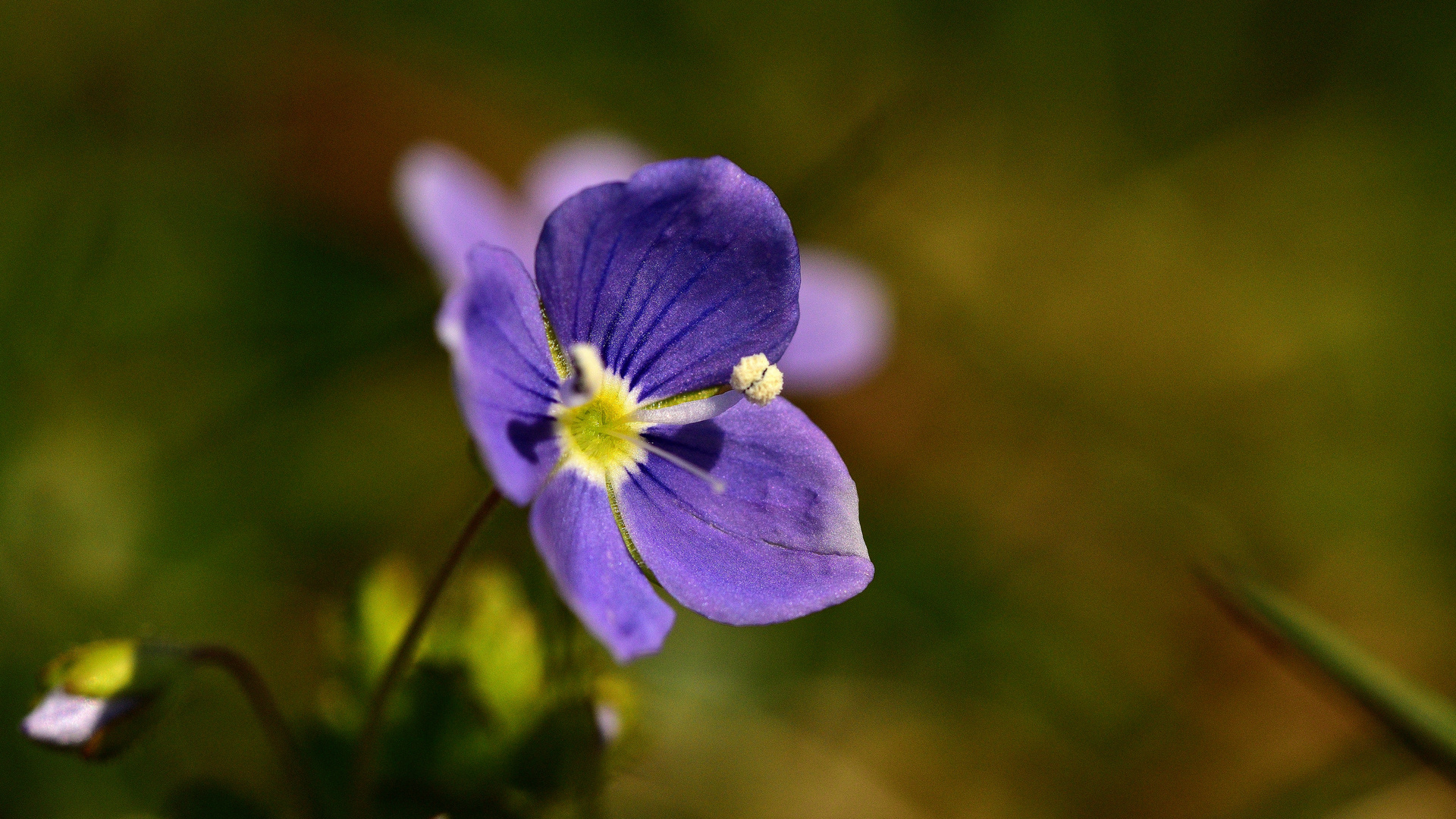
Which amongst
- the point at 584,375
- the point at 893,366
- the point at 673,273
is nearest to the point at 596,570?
the point at 584,375

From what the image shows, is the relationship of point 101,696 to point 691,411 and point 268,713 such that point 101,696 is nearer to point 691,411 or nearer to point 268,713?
point 268,713

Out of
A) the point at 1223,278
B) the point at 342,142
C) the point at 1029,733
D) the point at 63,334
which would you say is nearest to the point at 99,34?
the point at 342,142

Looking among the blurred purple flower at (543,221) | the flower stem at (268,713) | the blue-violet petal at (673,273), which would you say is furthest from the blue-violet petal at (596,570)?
the blurred purple flower at (543,221)

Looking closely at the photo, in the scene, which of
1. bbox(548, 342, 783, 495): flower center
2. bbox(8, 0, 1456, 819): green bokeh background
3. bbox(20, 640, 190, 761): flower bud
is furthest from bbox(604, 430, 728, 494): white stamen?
bbox(20, 640, 190, 761): flower bud

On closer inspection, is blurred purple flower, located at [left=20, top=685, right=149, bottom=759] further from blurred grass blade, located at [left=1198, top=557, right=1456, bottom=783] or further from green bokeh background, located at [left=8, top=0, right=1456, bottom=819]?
blurred grass blade, located at [left=1198, top=557, right=1456, bottom=783]

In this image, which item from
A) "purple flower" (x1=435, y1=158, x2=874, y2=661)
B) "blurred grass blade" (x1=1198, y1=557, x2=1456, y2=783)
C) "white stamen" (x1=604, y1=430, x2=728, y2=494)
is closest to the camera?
"purple flower" (x1=435, y1=158, x2=874, y2=661)

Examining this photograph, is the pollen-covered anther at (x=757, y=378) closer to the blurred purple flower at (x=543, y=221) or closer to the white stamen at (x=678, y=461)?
the white stamen at (x=678, y=461)

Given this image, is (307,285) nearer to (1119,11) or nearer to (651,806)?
(651,806)
